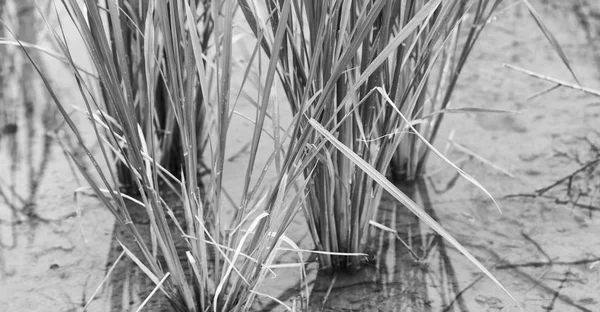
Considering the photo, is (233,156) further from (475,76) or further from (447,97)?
(475,76)

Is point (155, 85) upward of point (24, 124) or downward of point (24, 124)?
upward

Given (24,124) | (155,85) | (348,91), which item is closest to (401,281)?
(348,91)

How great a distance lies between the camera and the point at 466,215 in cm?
144

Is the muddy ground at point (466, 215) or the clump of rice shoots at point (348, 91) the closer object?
the clump of rice shoots at point (348, 91)

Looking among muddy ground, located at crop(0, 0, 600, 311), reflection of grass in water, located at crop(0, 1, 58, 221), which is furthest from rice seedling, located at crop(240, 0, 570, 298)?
reflection of grass in water, located at crop(0, 1, 58, 221)

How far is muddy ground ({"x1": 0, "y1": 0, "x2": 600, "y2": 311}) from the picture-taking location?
1247 mm

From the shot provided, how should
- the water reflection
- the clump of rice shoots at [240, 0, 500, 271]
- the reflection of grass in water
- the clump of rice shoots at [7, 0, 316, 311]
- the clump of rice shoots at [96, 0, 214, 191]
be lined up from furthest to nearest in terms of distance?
the reflection of grass in water < the clump of rice shoots at [96, 0, 214, 191] < the water reflection < the clump of rice shoots at [240, 0, 500, 271] < the clump of rice shoots at [7, 0, 316, 311]

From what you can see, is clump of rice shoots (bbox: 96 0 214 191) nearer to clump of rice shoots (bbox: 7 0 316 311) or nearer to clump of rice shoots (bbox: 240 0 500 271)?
clump of rice shoots (bbox: 7 0 316 311)

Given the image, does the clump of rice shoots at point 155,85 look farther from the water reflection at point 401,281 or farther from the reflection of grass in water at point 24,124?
the water reflection at point 401,281

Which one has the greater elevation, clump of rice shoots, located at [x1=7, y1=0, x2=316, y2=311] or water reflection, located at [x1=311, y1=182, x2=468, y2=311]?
clump of rice shoots, located at [x1=7, y1=0, x2=316, y2=311]

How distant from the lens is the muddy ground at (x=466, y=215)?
4.09 ft

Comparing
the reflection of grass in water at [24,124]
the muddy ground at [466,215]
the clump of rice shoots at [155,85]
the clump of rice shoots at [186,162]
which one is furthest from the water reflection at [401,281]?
the reflection of grass in water at [24,124]

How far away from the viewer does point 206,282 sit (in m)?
1.13

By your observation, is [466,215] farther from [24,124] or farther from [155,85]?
[24,124]
